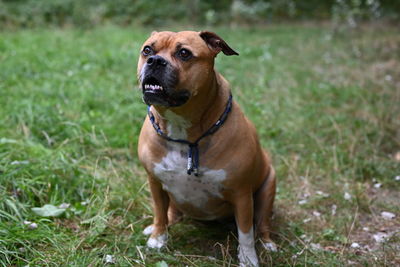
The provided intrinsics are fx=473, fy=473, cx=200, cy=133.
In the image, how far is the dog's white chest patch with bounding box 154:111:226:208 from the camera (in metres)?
Result: 2.76

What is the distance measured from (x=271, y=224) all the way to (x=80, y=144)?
1.81m

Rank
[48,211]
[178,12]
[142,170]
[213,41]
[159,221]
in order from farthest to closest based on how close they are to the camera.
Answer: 1. [178,12]
2. [142,170]
3. [48,211]
4. [159,221]
5. [213,41]

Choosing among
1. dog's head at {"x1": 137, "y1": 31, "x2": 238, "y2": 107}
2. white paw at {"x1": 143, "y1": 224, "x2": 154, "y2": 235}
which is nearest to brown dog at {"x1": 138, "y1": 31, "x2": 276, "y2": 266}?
dog's head at {"x1": 137, "y1": 31, "x2": 238, "y2": 107}

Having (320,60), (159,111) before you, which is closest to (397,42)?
(320,60)

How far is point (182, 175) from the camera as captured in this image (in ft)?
9.24

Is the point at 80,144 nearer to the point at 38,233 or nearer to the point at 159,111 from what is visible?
the point at 38,233

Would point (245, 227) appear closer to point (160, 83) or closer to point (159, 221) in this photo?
point (159, 221)

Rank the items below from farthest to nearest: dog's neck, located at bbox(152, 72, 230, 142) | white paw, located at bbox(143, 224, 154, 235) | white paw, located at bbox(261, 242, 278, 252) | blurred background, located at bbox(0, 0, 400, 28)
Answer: blurred background, located at bbox(0, 0, 400, 28) → white paw, located at bbox(143, 224, 154, 235) → white paw, located at bbox(261, 242, 278, 252) → dog's neck, located at bbox(152, 72, 230, 142)

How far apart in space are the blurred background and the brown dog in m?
7.85

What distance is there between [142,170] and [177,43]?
5.70ft

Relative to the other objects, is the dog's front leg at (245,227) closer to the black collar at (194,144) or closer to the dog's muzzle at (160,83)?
the black collar at (194,144)

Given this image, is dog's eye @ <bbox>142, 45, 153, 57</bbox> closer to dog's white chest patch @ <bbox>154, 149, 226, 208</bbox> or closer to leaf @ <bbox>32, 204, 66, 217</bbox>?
dog's white chest patch @ <bbox>154, 149, 226, 208</bbox>

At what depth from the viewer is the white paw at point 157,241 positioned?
10.2 feet

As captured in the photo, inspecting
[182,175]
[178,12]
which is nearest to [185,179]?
[182,175]
